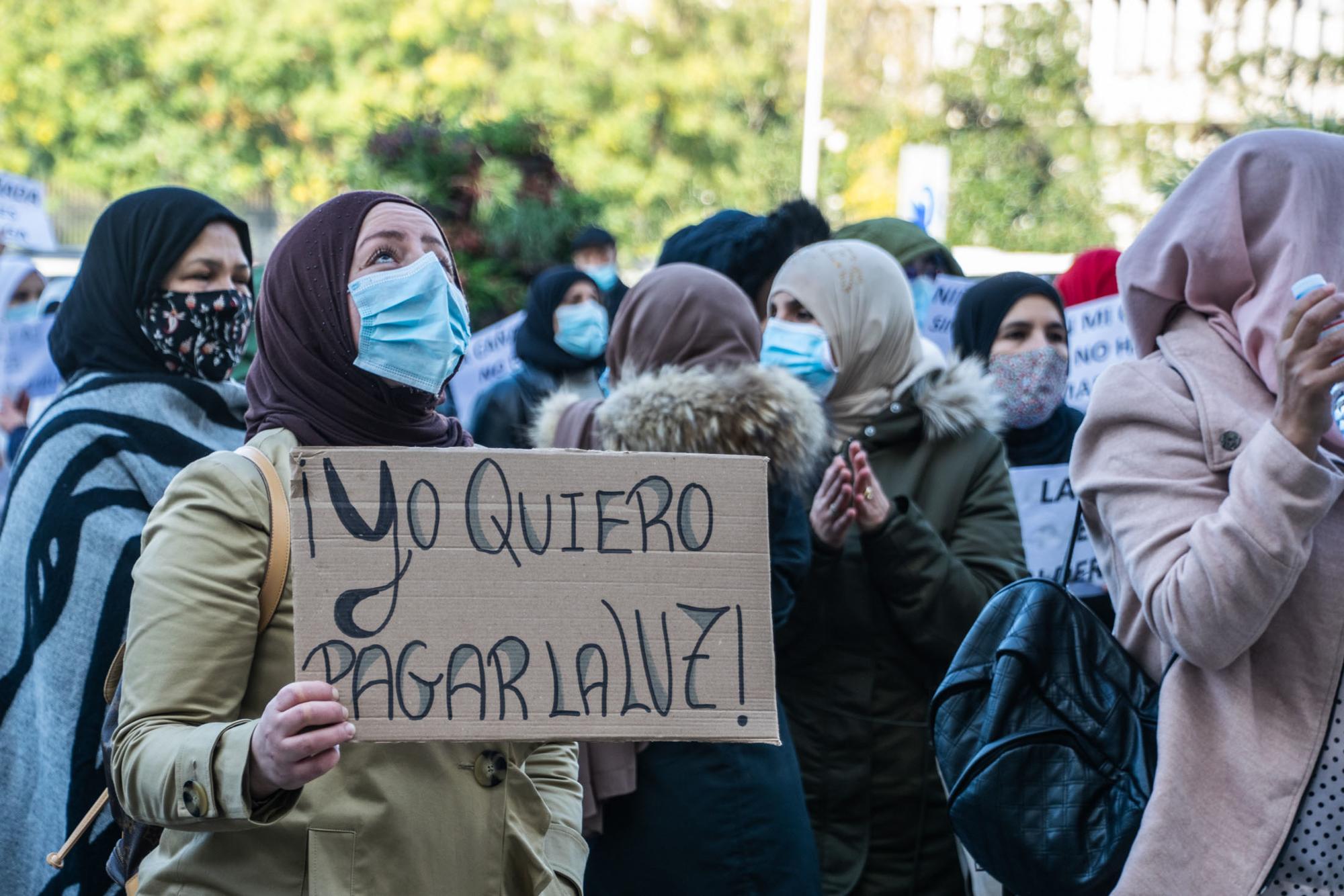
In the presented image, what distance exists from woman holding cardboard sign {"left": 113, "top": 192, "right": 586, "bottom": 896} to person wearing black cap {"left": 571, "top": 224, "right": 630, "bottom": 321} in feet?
20.3

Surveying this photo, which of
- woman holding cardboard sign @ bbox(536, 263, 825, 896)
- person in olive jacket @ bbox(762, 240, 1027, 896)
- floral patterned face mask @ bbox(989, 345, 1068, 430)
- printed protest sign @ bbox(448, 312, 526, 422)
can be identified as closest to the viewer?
woman holding cardboard sign @ bbox(536, 263, 825, 896)

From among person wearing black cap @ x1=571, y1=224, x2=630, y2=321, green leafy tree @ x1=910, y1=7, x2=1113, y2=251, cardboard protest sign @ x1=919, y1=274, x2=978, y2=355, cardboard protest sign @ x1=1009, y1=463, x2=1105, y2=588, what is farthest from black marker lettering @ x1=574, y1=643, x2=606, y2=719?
green leafy tree @ x1=910, y1=7, x2=1113, y2=251

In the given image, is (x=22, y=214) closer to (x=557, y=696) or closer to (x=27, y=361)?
(x=27, y=361)

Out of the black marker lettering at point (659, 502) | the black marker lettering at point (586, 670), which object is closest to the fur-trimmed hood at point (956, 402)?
the black marker lettering at point (659, 502)

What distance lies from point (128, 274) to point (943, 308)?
3.90 m

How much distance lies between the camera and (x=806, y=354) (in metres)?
3.75

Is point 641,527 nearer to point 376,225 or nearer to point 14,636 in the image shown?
point 376,225

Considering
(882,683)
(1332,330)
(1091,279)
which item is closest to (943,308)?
(1091,279)

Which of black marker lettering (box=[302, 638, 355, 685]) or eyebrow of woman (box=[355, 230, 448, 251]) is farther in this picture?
eyebrow of woman (box=[355, 230, 448, 251])

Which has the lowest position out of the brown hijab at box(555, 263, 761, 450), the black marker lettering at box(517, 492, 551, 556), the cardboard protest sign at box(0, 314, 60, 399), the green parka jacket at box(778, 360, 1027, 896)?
the green parka jacket at box(778, 360, 1027, 896)

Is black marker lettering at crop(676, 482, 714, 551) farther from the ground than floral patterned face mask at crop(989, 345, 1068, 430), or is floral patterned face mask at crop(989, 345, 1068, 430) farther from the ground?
black marker lettering at crop(676, 482, 714, 551)

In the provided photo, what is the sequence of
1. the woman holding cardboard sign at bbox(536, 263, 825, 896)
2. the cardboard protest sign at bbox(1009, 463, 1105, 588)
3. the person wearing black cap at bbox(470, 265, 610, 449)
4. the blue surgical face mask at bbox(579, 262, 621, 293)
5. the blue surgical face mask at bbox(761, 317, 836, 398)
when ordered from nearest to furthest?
the woman holding cardboard sign at bbox(536, 263, 825, 896)
the blue surgical face mask at bbox(761, 317, 836, 398)
the cardboard protest sign at bbox(1009, 463, 1105, 588)
the person wearing black cap at bbox(470, 265, 610, 449)
the blue surgical face mask at bbox(579, 262, 621, 293)

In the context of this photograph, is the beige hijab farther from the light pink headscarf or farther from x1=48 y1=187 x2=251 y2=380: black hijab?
x1=48 y1=187 x2=251 y2=380: black hijab

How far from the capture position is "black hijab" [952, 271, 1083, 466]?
4633 millimetres
